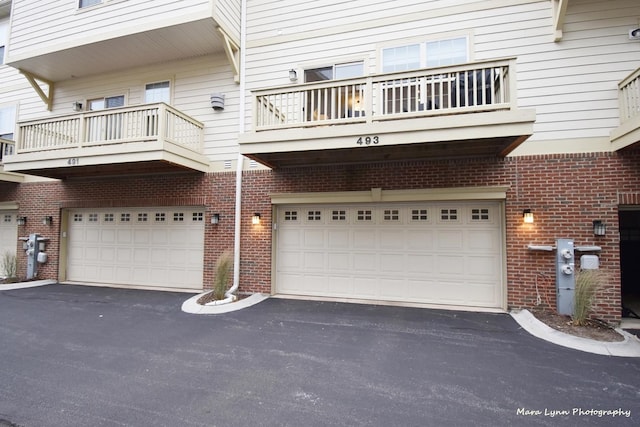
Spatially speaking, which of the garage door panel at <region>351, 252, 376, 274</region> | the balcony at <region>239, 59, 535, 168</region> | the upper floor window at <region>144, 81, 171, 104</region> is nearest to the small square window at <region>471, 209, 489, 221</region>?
the balcony at <region>239, 59, 535, 168</region>

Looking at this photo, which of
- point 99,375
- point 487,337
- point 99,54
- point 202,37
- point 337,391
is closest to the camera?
point 337,391

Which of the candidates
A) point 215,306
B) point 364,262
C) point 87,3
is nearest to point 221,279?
point 215,306

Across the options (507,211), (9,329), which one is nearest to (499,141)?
(507,211)

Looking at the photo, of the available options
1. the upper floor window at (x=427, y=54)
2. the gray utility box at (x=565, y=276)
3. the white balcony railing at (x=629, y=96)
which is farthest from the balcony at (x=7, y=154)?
the white balcony railing at (x=629, y=96)

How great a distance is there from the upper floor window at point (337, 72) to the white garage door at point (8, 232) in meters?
10.4

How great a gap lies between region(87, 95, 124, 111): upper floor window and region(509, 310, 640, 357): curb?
1109 centimetres

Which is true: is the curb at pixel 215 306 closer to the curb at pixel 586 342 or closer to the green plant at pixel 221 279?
the green plant at pixel 221 279

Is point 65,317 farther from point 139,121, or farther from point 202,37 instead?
point 202,37

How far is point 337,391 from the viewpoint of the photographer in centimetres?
323

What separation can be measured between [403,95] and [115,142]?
629cm

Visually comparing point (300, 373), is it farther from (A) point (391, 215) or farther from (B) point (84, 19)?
(B) point (84, 19)

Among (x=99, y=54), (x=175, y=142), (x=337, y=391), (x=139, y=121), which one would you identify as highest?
(x=99, y=54)

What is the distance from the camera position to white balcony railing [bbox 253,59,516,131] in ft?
16.2

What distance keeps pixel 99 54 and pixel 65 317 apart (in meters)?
6.55
